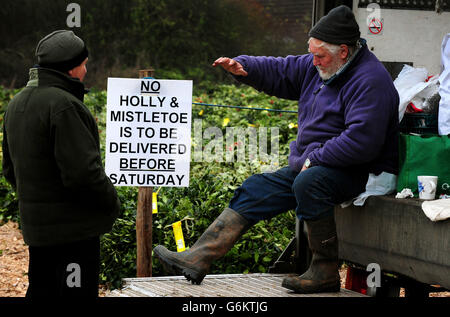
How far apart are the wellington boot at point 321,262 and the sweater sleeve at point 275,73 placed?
3.48ft

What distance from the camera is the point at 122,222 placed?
629 cm

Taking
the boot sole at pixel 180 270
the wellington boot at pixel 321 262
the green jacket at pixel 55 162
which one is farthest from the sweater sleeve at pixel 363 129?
the green jacket at pixel 55 162

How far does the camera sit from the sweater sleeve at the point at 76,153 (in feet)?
10.4

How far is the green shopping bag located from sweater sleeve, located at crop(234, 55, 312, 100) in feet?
3.04

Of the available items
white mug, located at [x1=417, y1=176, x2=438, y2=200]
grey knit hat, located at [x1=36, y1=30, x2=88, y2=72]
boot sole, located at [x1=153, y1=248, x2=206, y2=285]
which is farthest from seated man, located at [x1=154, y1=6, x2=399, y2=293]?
grey knit hat, located at [x1=36, y1=30, x2=88, y2=72]

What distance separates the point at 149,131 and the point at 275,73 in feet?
3.24

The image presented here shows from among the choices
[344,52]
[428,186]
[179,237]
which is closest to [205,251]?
[179,237]

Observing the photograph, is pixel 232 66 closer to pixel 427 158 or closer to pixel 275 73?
pixel 275 73

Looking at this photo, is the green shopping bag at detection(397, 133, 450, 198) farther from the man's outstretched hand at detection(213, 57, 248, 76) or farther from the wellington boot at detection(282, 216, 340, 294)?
the man's outstretched hand at detection(213, 57, 248, 76)

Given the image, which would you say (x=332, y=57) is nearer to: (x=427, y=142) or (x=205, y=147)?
(x=427, y=142)

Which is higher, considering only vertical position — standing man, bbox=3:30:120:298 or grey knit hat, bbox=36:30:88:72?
grey knit hat, bbox=36:30:88:72

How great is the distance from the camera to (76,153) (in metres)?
3.18

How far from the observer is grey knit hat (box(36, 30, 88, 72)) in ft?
11.0
